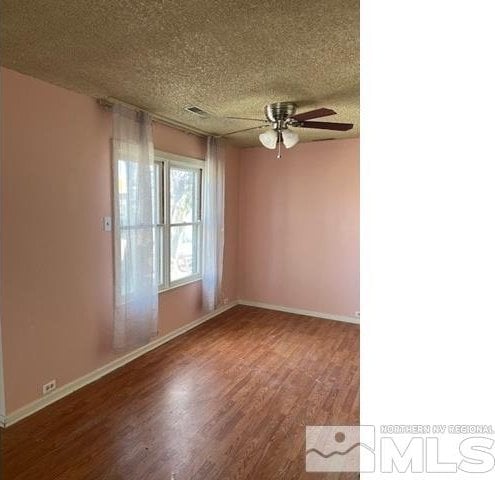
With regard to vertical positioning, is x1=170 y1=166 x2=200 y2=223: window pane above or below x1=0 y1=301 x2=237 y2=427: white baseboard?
above

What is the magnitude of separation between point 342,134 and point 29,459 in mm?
4137

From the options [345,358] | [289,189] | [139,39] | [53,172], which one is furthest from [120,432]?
[289,189]

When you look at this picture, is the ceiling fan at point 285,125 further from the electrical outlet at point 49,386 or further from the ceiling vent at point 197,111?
the electrical outlet at point 49,386

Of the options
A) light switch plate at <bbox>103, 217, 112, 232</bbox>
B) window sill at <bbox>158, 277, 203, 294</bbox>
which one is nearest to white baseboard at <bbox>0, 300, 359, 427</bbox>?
window sill at <bbox>158, 277, 203, 294</bbox>

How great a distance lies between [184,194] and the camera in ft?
13.1

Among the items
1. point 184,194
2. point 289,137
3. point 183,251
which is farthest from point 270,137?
point 183,251

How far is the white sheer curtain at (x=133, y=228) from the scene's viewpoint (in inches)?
115

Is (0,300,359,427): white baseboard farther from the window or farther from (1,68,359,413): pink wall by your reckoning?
the window

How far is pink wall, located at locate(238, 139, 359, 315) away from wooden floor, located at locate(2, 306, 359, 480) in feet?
3.48

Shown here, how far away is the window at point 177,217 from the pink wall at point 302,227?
3.55ft

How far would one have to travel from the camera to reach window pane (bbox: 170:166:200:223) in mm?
3797

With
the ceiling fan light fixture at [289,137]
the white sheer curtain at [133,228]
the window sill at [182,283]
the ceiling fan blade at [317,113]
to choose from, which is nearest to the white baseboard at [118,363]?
the white sheer curtain at [133,228]
